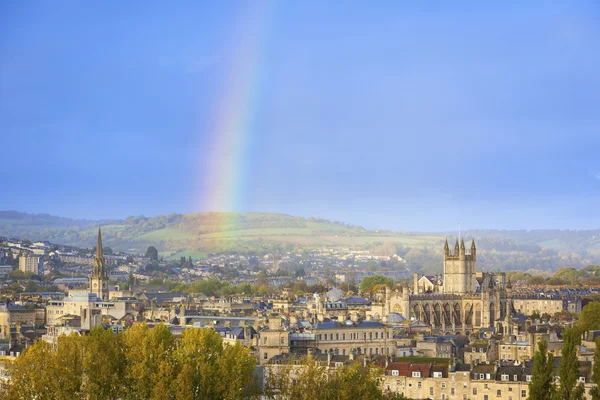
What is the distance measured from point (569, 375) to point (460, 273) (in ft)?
318

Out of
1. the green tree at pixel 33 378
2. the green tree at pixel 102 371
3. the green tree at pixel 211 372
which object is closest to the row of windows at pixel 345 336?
the green tree at pixel 211 372

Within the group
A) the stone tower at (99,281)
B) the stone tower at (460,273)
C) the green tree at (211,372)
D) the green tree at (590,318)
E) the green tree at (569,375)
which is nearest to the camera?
the green tree at (211,372)

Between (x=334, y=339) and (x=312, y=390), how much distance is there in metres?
32.7

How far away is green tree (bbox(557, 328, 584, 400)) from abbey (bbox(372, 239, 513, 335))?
5997 cm

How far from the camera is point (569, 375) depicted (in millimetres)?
57719

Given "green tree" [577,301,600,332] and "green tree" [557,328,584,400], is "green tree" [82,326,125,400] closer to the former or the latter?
"green tree" [557,328,584,400]

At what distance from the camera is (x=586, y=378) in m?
63.8

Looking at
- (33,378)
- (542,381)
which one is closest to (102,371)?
(33,378)

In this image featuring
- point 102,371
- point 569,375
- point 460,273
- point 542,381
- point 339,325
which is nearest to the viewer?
point 542,381

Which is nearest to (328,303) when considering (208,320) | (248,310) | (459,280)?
(248,310)

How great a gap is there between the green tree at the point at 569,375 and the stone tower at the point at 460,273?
305ft

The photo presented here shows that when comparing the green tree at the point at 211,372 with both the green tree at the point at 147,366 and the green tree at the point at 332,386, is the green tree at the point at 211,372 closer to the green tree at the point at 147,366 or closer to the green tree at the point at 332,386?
the green tree at the point at 147,366

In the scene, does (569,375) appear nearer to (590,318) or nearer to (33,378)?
(33,378)

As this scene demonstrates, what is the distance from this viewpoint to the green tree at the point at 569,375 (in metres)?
57.2
